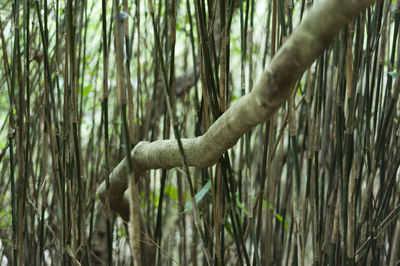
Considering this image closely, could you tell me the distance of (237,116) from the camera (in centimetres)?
48

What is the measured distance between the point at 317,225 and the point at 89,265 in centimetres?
47

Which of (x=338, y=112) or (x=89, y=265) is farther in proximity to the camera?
(x=89, y=265)

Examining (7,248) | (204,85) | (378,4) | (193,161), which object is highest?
(378,4)

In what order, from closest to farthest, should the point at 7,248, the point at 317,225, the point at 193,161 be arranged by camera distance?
the point at 193,161 → the point at 317,225 → the point at 7,248

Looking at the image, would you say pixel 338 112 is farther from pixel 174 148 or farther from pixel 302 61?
pixel 302 61

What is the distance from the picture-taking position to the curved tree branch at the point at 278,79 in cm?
35

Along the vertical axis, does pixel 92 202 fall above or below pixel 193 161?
below

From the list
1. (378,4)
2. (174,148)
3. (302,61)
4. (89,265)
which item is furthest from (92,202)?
(302,61)

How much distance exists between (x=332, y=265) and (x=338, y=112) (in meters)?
0.30

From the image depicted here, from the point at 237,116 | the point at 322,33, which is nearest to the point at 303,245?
the point at 237,116

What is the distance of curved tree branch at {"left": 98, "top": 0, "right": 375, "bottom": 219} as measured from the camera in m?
0.35

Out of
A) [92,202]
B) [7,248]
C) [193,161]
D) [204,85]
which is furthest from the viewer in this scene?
[7,248]

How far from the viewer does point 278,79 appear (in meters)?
0.40

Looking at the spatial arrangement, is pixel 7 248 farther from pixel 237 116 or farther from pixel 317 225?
pixel 237 116
